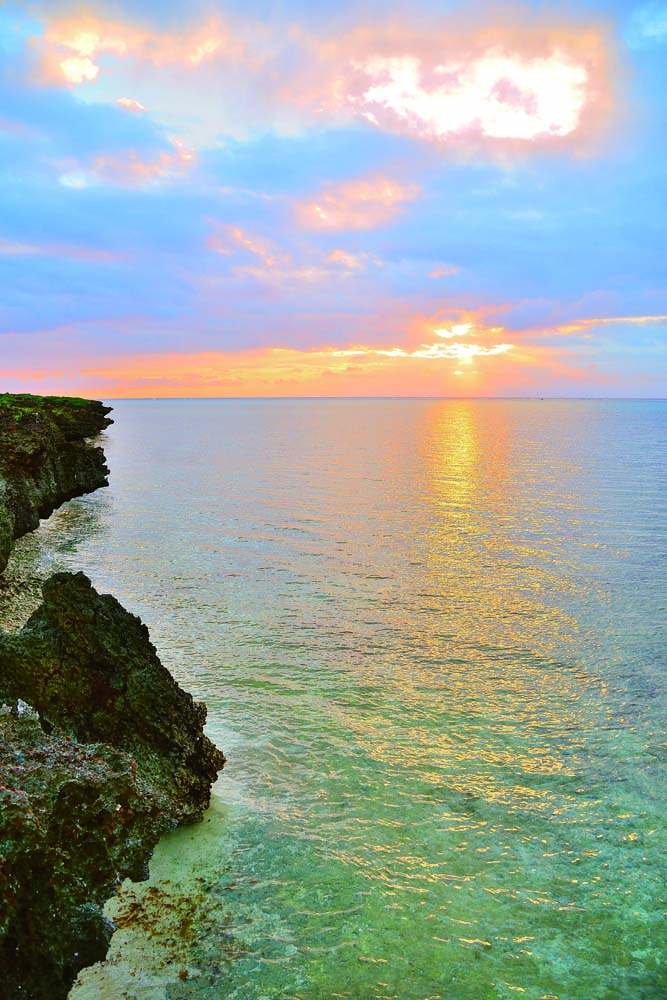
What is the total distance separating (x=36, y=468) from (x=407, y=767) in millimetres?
22954

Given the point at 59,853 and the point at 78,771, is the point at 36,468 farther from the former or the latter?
the point at 59,853

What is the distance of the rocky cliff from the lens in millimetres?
5422

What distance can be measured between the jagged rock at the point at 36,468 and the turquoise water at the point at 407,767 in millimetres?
2124

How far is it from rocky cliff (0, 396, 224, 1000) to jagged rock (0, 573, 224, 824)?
0.02 metres

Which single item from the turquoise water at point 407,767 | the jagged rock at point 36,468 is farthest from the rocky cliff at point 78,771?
the jagged rock at point 36,468

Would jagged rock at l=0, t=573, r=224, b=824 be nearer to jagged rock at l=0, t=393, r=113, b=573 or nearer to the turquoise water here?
the turquoise water

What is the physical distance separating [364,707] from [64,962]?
9.27 meters

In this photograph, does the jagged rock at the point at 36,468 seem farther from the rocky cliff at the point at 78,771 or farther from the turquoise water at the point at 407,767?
the rocky cliff at the point at 78,771

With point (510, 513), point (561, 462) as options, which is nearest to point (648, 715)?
point (510, 513)

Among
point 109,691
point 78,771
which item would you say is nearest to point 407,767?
point 109,691

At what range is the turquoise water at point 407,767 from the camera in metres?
7.56

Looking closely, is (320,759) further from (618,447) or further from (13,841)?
(618,447)

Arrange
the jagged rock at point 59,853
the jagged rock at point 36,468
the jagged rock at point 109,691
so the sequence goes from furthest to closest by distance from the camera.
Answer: the jagged rock at point 36,468 < the jagged rock at point 109,691 < the jagged rock at point 59,853

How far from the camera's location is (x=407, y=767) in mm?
11773
